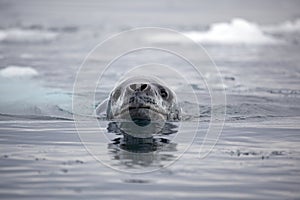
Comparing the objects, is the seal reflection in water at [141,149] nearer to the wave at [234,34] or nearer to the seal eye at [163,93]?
the seal eye at [163,93]

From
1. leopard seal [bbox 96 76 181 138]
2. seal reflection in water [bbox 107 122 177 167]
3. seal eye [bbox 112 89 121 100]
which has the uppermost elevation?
seal eye [bbox 112 89 121 100]

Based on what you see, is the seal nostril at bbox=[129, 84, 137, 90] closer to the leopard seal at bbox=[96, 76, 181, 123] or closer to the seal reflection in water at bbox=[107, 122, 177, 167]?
the leopard seal at bbox=[96, 76, 181, 123]

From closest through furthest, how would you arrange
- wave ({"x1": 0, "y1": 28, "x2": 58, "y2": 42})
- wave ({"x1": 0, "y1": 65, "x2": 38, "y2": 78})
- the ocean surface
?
the ocean surface, wave ({"x1": 0, "y1": 65, "x2": 38, "y2": 78}), wave ({"x1": 0, "y1": 28, "x2": 58, "y2": 42})

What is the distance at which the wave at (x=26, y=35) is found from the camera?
3177 cm

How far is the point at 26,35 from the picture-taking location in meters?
33.1

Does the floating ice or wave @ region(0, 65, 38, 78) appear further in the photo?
the floating ice


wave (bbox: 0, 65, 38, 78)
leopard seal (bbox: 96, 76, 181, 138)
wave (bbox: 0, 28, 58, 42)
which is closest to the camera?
leopard seal (bbox: 96, 76, 181, 138)

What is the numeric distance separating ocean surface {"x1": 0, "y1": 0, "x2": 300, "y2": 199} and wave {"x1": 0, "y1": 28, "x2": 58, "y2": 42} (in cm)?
23

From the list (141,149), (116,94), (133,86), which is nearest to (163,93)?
(116,94)

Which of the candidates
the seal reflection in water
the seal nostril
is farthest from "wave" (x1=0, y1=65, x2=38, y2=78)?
the seal reflection in water

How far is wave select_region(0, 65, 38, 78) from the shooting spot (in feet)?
61.4

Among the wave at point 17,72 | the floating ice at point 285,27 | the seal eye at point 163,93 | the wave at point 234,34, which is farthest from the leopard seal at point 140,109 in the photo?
the floating ice at point 285,27

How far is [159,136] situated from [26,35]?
24.6 meters

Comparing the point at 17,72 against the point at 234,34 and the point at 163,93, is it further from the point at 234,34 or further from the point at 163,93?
the point at 234,34
